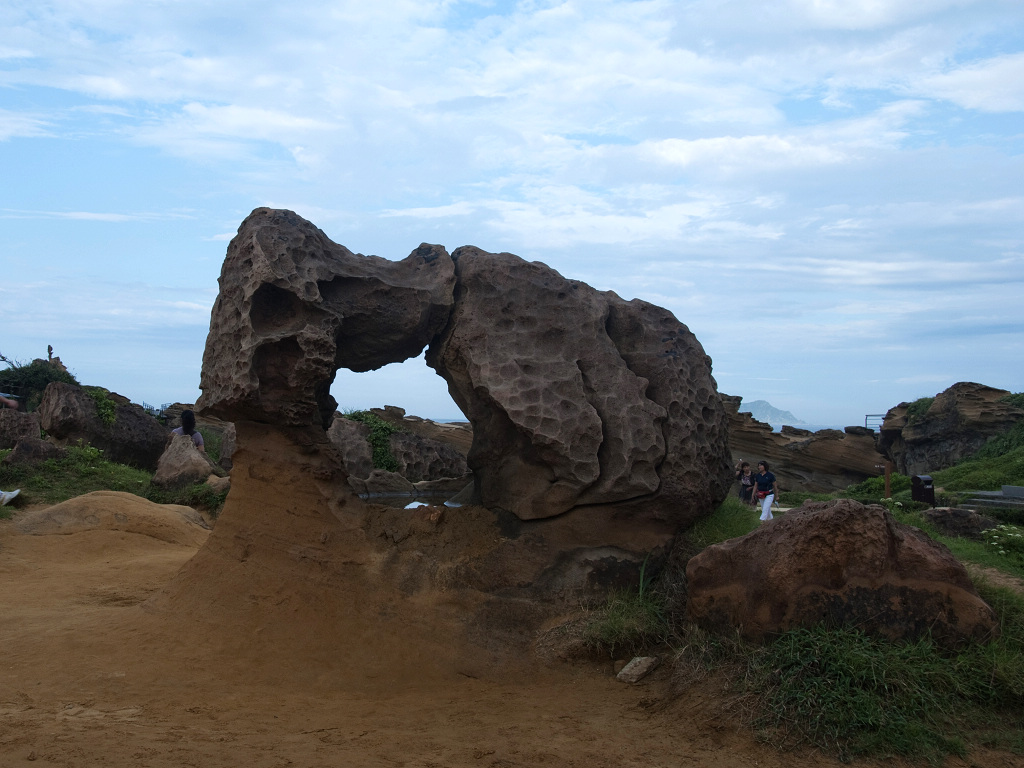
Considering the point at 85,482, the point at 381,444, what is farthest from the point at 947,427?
the point at 85,482

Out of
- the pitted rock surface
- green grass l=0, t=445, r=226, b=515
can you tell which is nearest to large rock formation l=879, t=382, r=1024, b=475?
the pitted rock surface

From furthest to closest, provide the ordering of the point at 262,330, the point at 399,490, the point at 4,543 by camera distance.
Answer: the point at 399,490 < the point at 4,543 < the point at 262,330

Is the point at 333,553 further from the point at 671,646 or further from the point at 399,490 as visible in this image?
the point at 399,490

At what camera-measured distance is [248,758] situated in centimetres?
362

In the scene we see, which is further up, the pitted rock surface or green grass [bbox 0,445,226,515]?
the pitted rock surface

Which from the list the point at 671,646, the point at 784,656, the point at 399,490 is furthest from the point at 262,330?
the point at 399,490

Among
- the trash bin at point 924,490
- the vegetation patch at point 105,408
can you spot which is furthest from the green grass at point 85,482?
the trash bin at point 924,490

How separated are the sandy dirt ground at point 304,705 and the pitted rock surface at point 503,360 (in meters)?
1.33

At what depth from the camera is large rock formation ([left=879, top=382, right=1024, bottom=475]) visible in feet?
62.6

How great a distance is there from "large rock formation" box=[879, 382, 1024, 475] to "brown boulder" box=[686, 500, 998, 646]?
16.8 metres

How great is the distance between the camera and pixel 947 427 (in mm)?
19812

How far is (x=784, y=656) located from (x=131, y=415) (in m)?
13.4

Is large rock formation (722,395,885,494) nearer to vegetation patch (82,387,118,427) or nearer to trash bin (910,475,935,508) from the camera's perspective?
trash bin (910,475,935,508)

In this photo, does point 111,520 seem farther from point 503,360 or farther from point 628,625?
point 628,625
